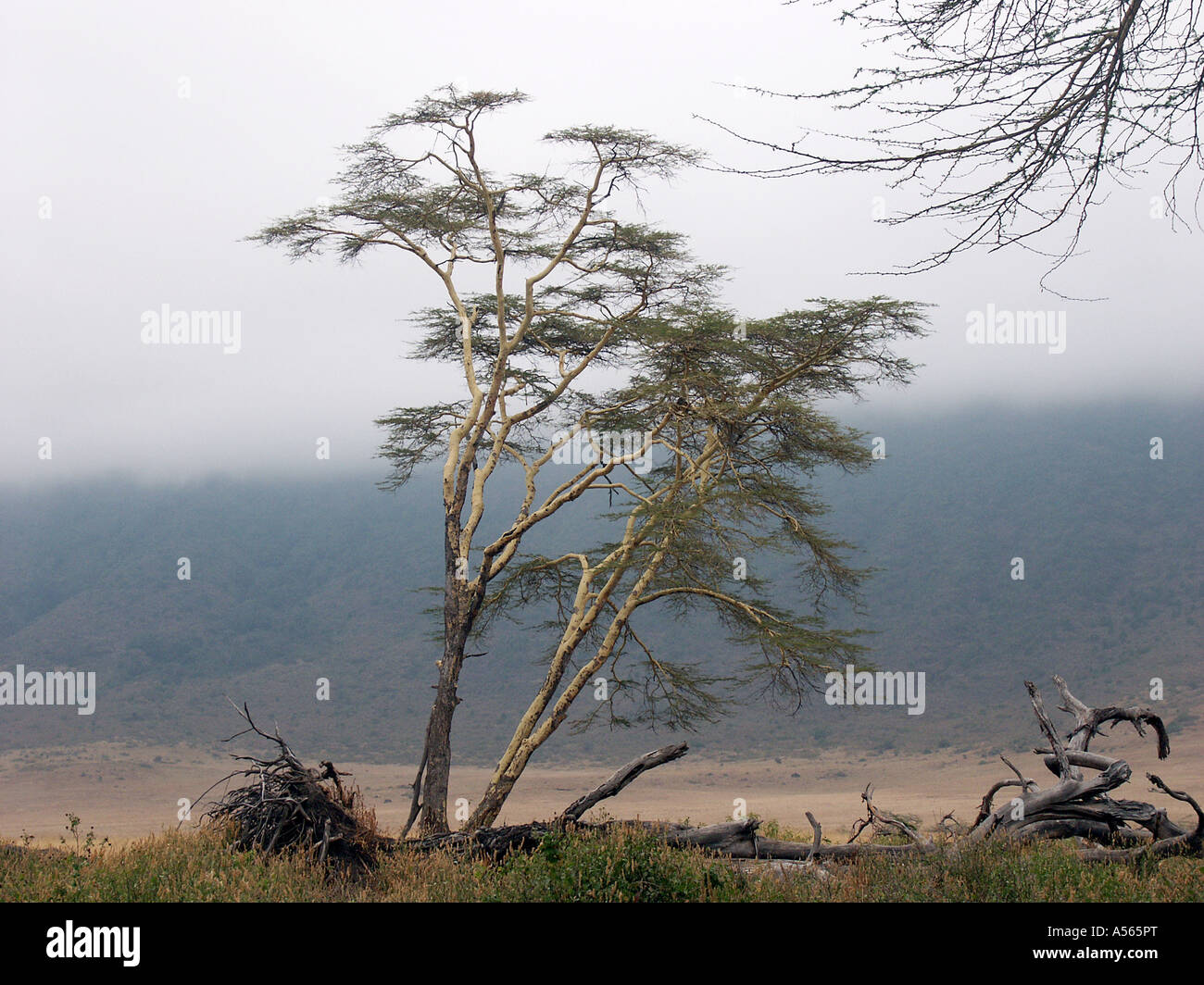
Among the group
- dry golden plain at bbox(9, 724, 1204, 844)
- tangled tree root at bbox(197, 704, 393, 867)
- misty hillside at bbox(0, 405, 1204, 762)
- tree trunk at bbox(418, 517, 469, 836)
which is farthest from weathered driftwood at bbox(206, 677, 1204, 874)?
misty hillside at bbox(0, 405, 1204, 762)

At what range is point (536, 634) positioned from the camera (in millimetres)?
60938

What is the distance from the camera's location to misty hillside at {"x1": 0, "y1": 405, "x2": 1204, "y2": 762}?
1922 inches

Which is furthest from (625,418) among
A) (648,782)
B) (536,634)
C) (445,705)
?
(536,634)

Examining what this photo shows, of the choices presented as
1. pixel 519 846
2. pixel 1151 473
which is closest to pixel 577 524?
pixel 1151 473

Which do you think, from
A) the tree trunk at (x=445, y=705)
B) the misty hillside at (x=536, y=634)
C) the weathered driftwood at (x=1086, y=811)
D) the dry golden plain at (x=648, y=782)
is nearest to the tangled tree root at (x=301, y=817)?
the tree trunk at (x=445, y=705)

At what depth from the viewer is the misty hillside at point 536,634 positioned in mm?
48812

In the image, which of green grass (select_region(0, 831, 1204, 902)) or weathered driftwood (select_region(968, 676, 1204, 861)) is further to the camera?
weathered driftwood (select_region(968, 676, 1204, 861))

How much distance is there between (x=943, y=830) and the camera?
11250 mm

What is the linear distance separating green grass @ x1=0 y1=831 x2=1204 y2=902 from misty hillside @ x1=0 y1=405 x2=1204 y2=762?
35.6 m

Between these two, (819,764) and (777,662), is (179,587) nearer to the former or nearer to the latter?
(819,764)

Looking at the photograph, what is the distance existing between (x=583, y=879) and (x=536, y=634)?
53602mm

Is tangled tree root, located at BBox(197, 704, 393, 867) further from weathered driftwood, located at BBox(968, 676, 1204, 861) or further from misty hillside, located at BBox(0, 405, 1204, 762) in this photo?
misty hillside, located at BBox(0, 405, 1204, 762)
